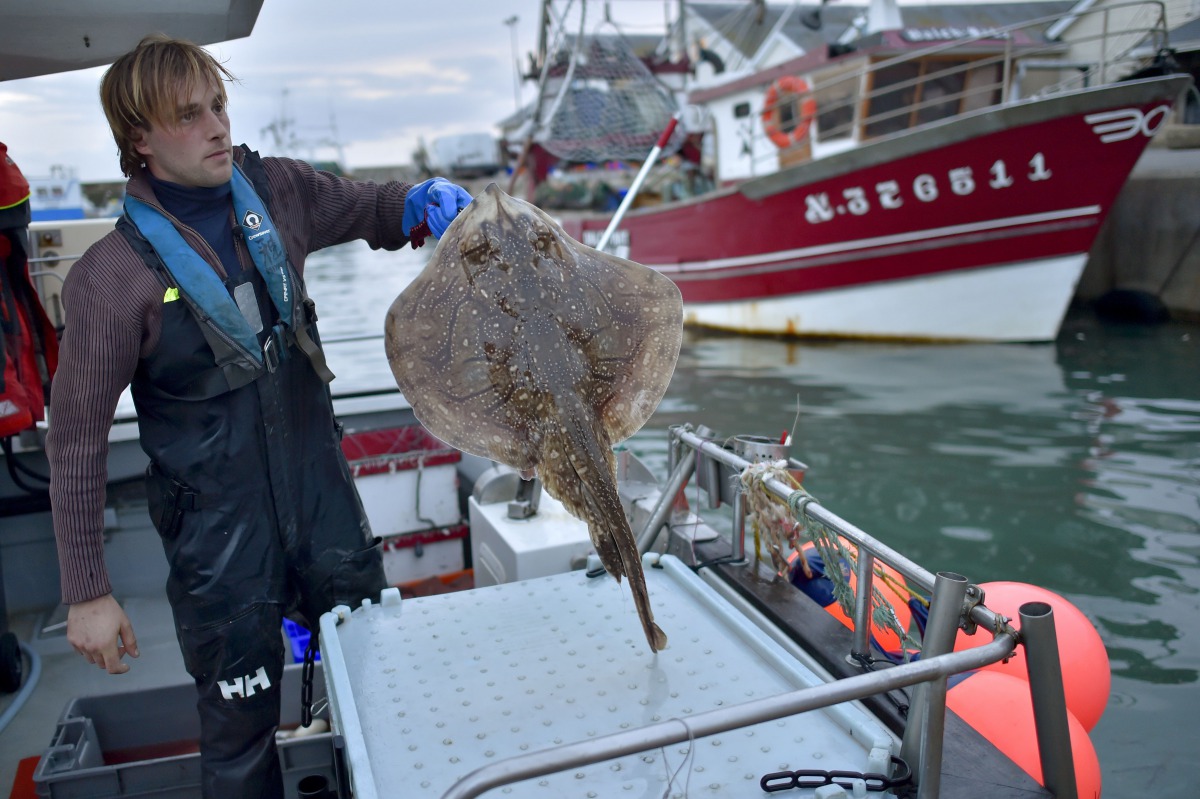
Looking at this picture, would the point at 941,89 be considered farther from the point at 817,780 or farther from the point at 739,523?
the point at 817,780

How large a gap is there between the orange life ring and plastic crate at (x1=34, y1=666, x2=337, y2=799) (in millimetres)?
11699

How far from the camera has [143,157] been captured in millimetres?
2113

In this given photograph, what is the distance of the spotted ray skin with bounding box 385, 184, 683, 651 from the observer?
2053mm

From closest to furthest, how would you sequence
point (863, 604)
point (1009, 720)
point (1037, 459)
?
1. point (863, 604)
2. point (1009, 720)
3. point (1037, 459)

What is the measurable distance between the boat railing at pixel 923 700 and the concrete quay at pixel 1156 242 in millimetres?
13391

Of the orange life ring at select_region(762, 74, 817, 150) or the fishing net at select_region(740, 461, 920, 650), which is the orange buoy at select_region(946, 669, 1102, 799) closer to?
the fishing net at select_region(740, 461, 920, 650)

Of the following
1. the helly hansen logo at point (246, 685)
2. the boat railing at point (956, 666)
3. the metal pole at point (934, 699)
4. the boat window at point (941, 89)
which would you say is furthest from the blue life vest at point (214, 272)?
the boat window at point (941, 89)

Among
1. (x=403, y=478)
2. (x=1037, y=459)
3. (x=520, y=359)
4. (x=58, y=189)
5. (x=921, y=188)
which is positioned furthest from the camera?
(x=58, y=189)

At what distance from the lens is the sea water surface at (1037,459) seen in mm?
4453

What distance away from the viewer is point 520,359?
82.0 inches

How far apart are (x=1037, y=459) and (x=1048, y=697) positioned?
634 cm

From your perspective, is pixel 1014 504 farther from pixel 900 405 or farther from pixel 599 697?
pixel 599 697

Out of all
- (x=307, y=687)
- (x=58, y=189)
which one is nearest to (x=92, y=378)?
(x=307, y=687)

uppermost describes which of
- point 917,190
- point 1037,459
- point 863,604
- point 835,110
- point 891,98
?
point 891,98
